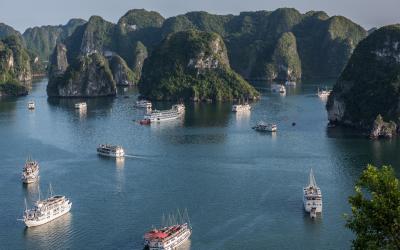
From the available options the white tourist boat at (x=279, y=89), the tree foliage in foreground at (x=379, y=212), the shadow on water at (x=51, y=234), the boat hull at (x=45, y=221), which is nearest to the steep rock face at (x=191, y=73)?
the white tourist boat at (x=279, y=89)

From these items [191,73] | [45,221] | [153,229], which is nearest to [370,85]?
[153,229]

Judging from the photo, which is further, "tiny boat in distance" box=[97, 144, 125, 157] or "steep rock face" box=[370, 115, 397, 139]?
"steep rock face" box=[370, 115, 397, 139]

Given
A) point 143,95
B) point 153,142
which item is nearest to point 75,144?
point 153,142

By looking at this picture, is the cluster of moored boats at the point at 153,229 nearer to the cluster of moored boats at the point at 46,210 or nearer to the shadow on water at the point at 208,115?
the cluster of moored boats at the point at 46,210

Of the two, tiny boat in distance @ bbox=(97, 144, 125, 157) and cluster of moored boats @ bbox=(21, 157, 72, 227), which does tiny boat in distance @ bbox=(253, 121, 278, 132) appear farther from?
cluster of moored boats @ bbox=(21, 157, 72, 227)

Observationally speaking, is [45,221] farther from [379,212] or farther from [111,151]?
[379,212]

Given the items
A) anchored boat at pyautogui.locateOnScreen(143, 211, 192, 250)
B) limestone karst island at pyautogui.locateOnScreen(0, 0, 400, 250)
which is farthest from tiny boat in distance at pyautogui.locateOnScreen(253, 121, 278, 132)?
anchored boat at pyautogui.locateOnScreen(143, 211, 192, 250)
